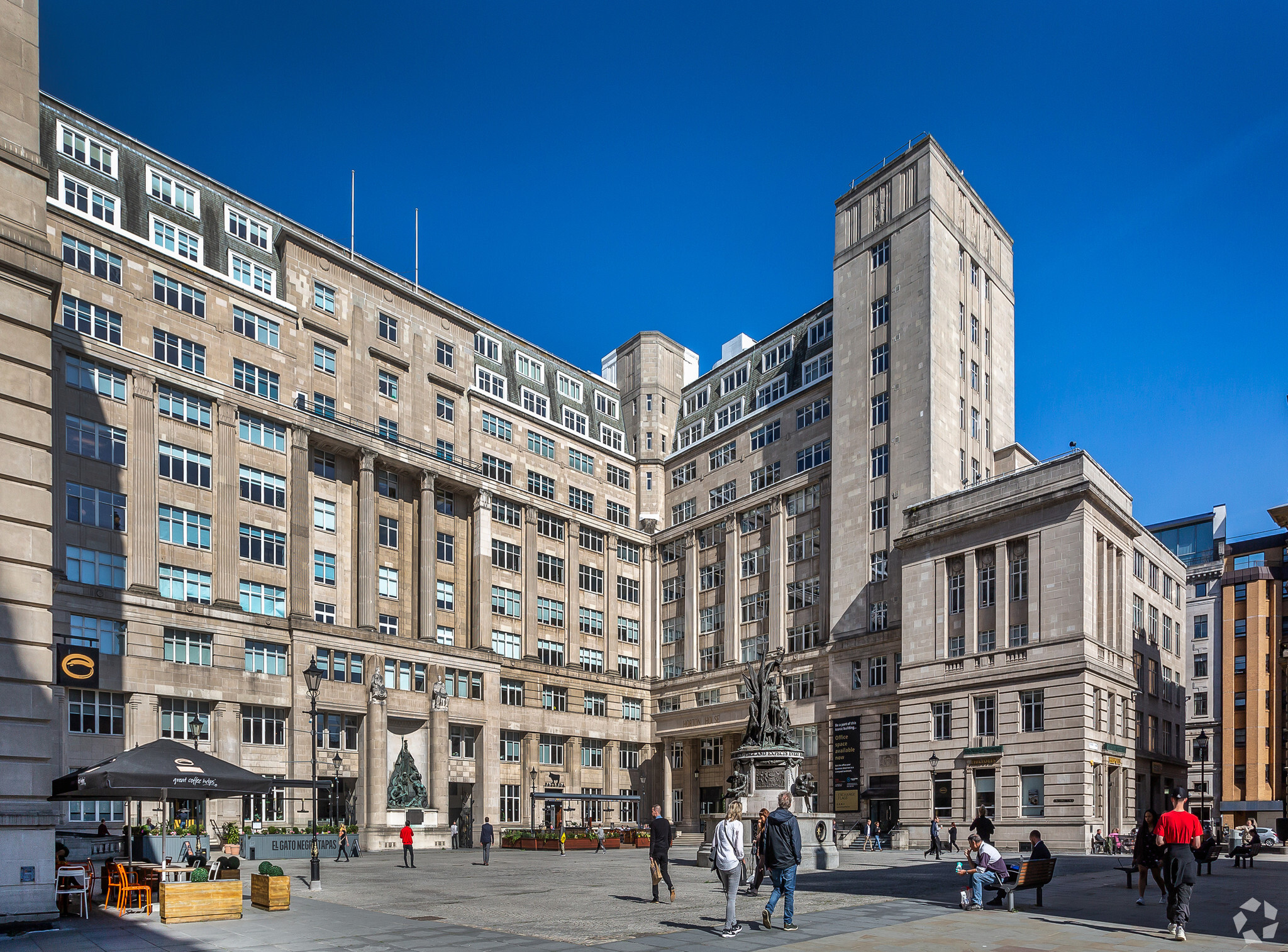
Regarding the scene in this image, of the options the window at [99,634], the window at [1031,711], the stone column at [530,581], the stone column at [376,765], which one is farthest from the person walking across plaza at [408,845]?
the stone column at [530,581]

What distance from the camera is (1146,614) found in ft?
203

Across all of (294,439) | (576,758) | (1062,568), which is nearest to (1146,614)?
(1062,568)

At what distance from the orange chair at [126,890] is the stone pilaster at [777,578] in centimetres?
5202

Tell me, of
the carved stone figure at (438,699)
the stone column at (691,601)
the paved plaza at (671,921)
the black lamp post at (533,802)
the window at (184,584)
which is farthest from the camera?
the stone column at (691,601)

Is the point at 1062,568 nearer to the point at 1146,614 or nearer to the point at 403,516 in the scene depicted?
the point at 1146,614

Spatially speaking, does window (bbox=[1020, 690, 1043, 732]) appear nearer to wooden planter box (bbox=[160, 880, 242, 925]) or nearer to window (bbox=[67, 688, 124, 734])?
wooden planter box (bbox=[160, 880, 242, 925])

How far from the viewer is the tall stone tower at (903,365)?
64.0m

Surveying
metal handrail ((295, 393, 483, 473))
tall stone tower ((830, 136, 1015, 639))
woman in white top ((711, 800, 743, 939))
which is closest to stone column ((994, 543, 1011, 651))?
tall stone tower ((830, 136, 1015, 639))

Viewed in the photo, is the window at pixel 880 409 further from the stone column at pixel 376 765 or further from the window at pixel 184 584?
the window at pixel 184 584

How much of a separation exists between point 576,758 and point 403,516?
21634 millimetres

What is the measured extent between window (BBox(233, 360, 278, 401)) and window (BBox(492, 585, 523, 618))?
20293 millimetres

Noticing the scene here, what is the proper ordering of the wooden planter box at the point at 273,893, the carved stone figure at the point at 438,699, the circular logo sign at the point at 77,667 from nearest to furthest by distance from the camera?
the wooden planter box at the point at 273,893
the circular logo sign at the point at 77,667
the carved stone figure at the point at 438,699

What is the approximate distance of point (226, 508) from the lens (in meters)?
57.4

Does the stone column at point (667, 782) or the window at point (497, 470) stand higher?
the window at point (497, 470)
